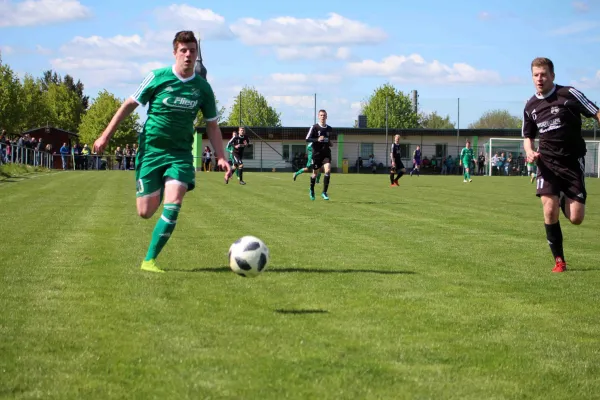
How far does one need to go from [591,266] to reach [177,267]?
465 cm

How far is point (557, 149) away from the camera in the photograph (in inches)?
341

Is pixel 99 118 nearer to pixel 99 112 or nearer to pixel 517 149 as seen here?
pixel 99 112

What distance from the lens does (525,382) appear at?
4250 millimetres

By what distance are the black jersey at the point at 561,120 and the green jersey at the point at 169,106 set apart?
371 cm

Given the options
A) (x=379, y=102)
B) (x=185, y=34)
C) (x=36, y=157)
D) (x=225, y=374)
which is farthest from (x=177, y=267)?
(x=379, y=102)

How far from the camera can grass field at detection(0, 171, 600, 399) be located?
4152mm

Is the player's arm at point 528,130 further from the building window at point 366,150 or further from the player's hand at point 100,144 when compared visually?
the building window at point 366,150

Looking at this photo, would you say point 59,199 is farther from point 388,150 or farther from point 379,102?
point 379,102

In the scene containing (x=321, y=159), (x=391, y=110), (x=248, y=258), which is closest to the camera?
(x=248, y=258)

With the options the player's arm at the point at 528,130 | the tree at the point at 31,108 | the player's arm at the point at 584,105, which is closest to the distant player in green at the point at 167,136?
the player's arm at the point at 528,130

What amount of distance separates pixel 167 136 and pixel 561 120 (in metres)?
4.24

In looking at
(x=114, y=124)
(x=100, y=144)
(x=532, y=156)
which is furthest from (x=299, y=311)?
(x=532, y=156)

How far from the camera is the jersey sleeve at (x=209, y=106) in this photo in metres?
8.05

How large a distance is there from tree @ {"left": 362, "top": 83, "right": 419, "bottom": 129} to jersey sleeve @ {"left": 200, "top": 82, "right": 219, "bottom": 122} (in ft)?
311
